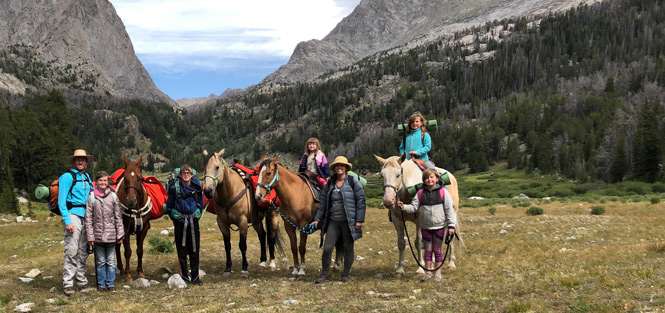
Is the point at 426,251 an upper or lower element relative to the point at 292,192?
lower

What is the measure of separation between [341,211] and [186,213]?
4.23 meters

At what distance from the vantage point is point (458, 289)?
9234mm

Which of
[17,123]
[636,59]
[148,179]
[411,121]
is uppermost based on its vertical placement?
[636,59]

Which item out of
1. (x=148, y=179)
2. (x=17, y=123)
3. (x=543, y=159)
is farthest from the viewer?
(x=543, y=159)

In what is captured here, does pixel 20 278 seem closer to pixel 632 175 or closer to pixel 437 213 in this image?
pixel 437 213

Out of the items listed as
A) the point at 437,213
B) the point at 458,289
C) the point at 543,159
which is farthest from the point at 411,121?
the point at 543,159

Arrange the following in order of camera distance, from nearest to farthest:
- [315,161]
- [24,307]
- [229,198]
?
[24,307], [229,198], [315,161]

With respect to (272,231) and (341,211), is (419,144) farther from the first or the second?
(272,231)

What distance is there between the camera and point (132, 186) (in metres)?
10.5

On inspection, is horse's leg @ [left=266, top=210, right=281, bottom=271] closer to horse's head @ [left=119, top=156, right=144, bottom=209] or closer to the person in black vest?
the person in black vest

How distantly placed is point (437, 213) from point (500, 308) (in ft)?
10.3

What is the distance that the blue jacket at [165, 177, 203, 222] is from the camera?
36.2 ft

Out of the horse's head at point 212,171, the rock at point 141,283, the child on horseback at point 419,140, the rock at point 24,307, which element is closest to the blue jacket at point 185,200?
the horse's head at point 212,171

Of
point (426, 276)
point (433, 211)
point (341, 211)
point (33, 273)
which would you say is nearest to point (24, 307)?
point (33, 273)
